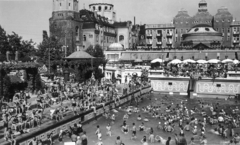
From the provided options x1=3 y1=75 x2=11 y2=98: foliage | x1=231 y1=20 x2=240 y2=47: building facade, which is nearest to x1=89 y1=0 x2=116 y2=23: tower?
x1=231 y1=20 x2=240 y2=47: building facade

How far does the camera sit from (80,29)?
3152 inches

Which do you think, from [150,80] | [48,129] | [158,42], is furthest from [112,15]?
[48,129]

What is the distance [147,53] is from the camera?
73.8 meters

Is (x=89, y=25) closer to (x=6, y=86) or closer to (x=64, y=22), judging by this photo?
(x=64, y=22)

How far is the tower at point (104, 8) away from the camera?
10401 cm

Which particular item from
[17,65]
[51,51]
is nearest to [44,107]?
[17,65]

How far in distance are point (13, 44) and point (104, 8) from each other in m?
53.6

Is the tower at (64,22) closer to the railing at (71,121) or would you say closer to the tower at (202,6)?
the railing at (71,121)

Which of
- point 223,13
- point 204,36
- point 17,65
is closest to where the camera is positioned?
point 17,65

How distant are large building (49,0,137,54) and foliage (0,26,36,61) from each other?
33.4 feet

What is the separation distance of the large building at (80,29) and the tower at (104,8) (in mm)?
3390

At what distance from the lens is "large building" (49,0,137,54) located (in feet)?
243

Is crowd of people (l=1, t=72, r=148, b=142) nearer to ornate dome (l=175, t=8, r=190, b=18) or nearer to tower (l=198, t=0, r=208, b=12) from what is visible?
ornate dome (l=175, t=8, r=190, b=18)

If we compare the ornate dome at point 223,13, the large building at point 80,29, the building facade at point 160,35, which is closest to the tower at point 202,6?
the ornate dome at point 223,13
